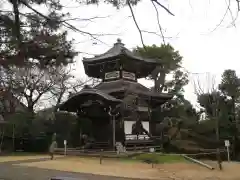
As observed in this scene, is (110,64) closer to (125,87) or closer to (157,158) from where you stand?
(125,87)

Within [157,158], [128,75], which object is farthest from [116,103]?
[157,158]

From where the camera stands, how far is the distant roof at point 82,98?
20.4m

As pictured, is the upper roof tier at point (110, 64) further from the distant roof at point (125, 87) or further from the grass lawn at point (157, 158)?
the grass lawn at point (157, 158)

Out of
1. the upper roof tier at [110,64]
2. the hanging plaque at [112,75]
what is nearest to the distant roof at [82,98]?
the upper roof tier at [110,64]

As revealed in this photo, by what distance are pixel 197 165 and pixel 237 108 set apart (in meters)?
16.9

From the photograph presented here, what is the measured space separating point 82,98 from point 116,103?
271 centimetres

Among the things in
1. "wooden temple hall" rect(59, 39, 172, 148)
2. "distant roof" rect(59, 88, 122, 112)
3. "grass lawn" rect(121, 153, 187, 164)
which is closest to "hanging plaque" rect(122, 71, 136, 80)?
"wooden temple hall" rect(59, 39, 172, 148)

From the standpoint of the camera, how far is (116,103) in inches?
811

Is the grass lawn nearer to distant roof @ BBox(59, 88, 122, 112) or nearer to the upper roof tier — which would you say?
distant roof @ BBox(59, 88, 122, 112)

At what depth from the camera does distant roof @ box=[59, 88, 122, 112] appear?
66.9ft

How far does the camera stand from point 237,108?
99.8 ft

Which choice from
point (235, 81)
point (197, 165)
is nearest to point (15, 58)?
point (197, 165)

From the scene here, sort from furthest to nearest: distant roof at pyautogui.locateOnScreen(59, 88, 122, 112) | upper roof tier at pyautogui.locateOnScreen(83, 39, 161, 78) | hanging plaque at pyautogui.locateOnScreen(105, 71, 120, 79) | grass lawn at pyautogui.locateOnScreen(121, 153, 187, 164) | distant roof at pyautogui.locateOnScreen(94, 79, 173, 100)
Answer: hanging plaque at pyautogui.locateOnScreen(105, 71, 120, 79) < upper roof tier at pyautogui.locateOnScreen(83, 39, 161, 78) < distant roof at pyautogui.locateOnScreen(94, 79, 173, 100) < distant roof at pyautogui.locateOnScreen(59, 88, 122, 112) < grass lawn at pyautogui.locateOnScreen(121, 153, 187, 164)

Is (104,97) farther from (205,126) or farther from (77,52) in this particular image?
(77,52)
